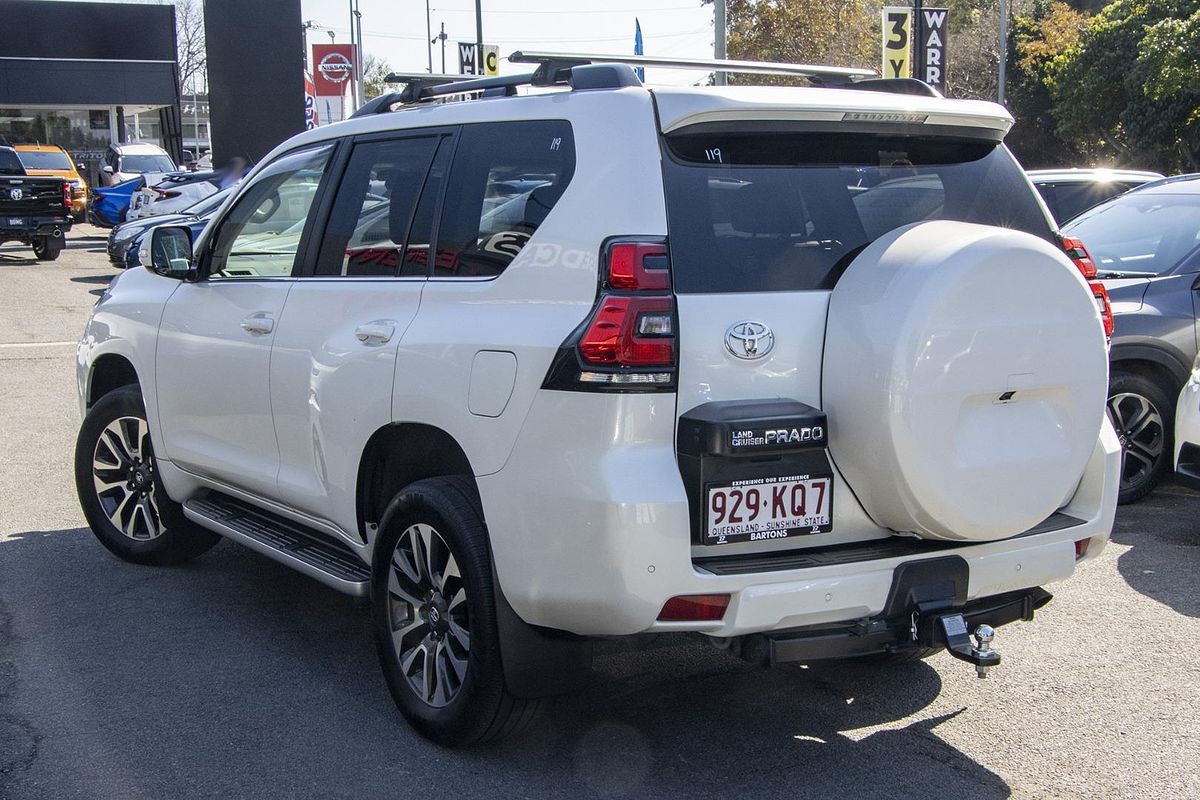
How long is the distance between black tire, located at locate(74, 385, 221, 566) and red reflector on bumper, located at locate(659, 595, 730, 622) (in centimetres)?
333

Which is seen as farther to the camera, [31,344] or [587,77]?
[31,344]

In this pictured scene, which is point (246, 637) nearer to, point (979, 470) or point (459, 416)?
point (459, 416)

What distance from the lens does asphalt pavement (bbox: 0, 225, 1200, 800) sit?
387 centimetres

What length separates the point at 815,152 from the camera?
3816 millimetres

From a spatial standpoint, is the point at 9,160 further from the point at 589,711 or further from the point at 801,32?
the point at 589,711

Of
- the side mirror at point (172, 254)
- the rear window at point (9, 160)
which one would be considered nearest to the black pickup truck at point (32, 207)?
the rear window at point (9, 160)

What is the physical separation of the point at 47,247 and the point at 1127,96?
27362mm

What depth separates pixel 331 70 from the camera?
2684 cm

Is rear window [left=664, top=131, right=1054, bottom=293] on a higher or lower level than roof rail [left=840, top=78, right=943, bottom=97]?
lower

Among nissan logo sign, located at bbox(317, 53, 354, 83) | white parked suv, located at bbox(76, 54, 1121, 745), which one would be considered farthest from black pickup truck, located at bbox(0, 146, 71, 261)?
white parked suv, located at bbox(76, 54, 1121, 745)

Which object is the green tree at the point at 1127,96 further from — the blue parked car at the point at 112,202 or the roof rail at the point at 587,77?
the roof rail at the point at 587,77

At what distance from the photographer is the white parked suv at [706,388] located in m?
3.42

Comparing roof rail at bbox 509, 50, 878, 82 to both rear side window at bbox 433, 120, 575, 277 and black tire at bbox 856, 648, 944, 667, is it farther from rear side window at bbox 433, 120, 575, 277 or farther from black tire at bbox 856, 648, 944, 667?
black tire at bbox 856, 648, 944, 667

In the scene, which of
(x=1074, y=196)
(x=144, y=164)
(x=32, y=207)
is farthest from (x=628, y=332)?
(x=144, y=164)
